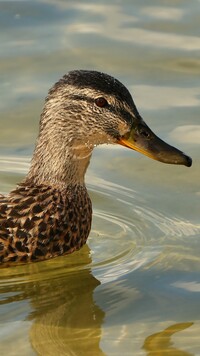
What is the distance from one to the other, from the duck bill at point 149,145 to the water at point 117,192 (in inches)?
33.7

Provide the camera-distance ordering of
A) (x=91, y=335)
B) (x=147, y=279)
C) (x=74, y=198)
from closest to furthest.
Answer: (x=91, y=335), (x=147, y=279), (x=74, y=198)

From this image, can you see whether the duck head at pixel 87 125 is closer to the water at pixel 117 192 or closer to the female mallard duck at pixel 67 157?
the female mallard duck at pixel 67 157

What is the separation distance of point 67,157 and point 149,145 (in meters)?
0.74

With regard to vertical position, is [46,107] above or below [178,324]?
above

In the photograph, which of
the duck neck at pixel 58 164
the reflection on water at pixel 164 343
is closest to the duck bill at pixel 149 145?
the duck neck at pixel 58 164

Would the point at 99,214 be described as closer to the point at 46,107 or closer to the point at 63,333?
the point at 46,107

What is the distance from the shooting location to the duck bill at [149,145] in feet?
31.6

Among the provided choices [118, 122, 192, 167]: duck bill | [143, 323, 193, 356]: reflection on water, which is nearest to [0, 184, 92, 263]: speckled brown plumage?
[118, 122, 192, 167]: duck bill

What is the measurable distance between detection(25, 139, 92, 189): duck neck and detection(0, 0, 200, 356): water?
2.06 ft

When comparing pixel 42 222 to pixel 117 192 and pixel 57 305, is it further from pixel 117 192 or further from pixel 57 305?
pixel 117 192

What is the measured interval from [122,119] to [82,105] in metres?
0.38

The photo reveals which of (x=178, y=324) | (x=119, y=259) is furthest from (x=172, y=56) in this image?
(x=178, y=324)

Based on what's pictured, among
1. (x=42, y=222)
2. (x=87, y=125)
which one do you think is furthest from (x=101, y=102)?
(x=42, y=222)

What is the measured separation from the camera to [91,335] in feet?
27.9
